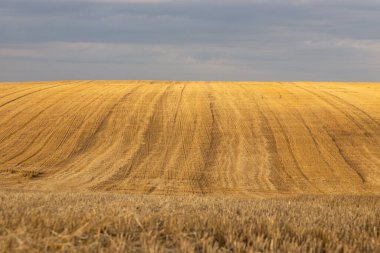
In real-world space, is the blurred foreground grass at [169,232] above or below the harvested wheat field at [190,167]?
above

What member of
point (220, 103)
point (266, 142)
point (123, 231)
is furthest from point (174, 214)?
point (220, 103)

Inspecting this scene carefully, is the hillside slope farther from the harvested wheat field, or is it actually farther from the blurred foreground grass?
the blurred foreground grass

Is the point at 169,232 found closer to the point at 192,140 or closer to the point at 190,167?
the point at 190,167

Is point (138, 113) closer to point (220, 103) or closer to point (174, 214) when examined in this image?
point (220, 103)

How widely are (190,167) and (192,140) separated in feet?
16.4

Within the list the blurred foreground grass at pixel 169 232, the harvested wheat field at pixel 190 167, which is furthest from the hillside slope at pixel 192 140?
the blurred foreground grass at pixel 169 232

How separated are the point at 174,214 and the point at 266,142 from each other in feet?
76.4

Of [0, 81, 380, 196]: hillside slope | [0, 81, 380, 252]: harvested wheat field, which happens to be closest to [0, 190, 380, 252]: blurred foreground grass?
[0, 81, 380, 252]: harvested wheat field

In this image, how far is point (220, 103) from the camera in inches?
1554

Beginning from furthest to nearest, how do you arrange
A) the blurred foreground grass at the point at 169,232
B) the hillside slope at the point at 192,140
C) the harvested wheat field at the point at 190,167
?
the hillside slope at the point at 192,140
the harvested wheat field at the point at 190,167
the blurred foreground grass at the point at 169,232

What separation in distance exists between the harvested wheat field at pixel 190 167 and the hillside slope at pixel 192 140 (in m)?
0.08

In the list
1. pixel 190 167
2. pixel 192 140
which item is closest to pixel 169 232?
pixel 190 167

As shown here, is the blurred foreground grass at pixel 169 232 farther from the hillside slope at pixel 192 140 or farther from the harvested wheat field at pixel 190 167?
the hillside slope at pixel 192 140

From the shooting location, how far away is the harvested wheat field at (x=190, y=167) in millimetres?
6508
